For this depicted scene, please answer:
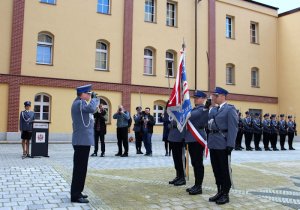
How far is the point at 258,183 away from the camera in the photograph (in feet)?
26.2

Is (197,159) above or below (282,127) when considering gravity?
below

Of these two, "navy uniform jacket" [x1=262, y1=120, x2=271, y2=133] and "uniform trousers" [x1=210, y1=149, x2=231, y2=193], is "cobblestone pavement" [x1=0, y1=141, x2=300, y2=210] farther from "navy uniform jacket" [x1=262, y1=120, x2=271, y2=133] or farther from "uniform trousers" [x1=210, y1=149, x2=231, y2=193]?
"navy uniform jacket" [x1=262, y1=120, x2=271, y2=133]

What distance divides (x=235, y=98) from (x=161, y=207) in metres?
22.7

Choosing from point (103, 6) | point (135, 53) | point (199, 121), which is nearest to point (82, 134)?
point (199, 121)

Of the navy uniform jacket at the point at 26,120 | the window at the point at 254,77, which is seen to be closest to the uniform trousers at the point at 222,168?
the navy uniform jacket at the point at 26,120

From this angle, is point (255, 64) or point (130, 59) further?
point (255, 64)

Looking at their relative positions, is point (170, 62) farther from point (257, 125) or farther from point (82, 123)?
point (82, 123)

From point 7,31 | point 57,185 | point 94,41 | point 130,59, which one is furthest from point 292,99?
point 57,185

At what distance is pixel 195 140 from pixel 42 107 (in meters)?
→ 14.9

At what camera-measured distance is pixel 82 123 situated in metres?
6.06

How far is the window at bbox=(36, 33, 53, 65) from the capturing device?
66.3ft

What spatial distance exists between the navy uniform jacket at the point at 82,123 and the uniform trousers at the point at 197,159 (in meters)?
2.06

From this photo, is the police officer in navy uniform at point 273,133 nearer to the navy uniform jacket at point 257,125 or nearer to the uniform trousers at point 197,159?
the navy uniform jacket at point 257,125

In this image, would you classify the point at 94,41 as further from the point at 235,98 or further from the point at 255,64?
the point at 255,64
